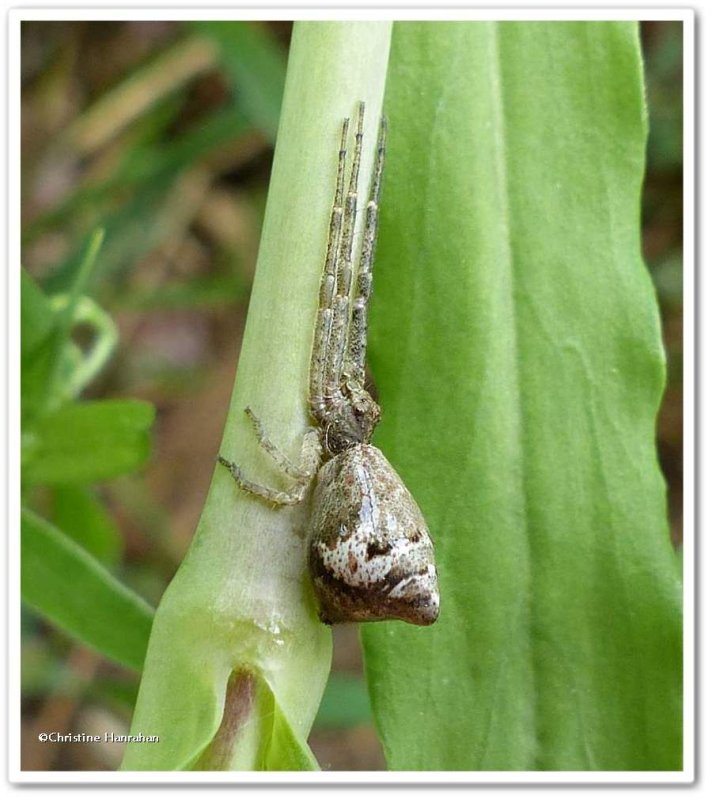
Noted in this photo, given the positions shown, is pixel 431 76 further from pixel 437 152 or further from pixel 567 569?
pixel 567 569

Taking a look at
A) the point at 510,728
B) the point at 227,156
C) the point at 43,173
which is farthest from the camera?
the point at 227,156

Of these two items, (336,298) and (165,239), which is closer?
(336,298)

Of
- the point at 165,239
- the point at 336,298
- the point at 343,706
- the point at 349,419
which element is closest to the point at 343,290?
the point at 336,298

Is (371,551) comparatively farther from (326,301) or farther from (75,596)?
(75,596)

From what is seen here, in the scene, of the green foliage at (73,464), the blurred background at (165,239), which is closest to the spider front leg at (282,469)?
the green foliage at (73,464)
